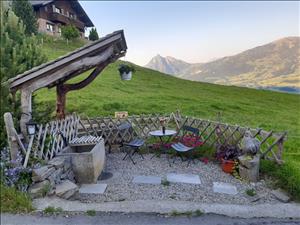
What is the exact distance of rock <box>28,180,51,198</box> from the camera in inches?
161

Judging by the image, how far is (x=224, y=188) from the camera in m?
5.26

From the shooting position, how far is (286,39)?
194000 millimetres

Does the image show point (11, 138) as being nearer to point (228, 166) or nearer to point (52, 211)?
point (52, 211)

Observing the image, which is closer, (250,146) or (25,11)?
(250,146)

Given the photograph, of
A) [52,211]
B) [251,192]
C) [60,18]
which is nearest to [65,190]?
[52,211]

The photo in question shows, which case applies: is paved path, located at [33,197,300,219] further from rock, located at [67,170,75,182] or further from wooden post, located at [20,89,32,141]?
wooden post, located at [20,89,32,141]

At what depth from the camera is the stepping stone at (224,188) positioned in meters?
5.06

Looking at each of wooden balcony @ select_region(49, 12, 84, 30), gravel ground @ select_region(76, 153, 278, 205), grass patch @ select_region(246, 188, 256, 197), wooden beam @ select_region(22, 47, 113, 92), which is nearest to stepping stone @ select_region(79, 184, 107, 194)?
gravel ground @ select_region(76, 153, 278, 205)

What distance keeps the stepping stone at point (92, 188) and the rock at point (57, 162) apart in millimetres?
642

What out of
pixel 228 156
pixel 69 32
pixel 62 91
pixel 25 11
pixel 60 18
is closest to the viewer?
pixel 228 156

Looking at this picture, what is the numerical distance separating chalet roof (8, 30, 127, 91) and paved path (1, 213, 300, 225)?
8.11 ft

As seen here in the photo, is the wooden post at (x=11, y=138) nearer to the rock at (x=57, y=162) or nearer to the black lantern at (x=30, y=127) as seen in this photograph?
the black lantern at (x=30, y=127)

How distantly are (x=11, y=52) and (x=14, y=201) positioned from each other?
11.0 feet

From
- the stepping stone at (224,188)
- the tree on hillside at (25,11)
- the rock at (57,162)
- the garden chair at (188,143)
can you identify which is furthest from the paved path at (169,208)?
the tree on hillside at (25,11)
